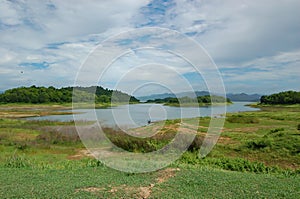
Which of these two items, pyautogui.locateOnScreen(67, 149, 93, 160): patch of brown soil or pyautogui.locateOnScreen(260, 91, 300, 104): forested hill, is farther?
pyautogui.locateOnScreen(260, 91, 300, 104): forested hill

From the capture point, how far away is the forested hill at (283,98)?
75.6 metres

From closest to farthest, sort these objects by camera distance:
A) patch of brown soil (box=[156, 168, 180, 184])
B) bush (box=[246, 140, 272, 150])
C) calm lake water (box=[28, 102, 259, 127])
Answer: patch of brown soil (box=[156, 168, 180, 184]), bush (box=[246, 140, 272, 150]), calm lake water (box=[28, 102, 259, 127])

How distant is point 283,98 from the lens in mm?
80125

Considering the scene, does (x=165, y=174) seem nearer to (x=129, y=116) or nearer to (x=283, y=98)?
(x=129, y=116)

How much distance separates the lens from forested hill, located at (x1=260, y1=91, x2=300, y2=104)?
2978 inches

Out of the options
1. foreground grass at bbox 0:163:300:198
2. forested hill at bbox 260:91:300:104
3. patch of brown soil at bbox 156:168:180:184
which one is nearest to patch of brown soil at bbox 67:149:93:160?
foreground grass at bbox 0:163:300:198

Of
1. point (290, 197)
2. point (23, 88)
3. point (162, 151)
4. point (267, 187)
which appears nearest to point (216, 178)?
point (267, 187)

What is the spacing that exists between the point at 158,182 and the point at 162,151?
575 centimetres

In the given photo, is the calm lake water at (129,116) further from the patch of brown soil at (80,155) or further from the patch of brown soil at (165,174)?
the patch of brown soil at (165,174)

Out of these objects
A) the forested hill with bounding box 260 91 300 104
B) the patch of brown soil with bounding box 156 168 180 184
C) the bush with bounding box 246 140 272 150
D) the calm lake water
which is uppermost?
the forested hill with bounding box 260 91 300 104

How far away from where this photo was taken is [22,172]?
9109 mm

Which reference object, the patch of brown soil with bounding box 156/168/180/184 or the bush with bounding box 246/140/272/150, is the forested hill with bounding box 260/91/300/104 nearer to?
the bush with bounding box 246/140/272/150

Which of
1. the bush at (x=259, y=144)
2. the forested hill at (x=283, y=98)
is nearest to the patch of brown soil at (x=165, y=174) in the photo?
the bush at (x=259, y=144)

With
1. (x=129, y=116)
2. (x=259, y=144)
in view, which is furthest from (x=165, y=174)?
(x=129, y=116)
